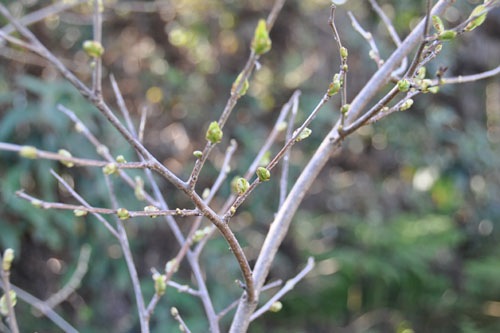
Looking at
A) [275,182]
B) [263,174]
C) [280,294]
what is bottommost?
[275,182]

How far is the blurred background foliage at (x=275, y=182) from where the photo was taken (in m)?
1.94

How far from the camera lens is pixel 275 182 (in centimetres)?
227

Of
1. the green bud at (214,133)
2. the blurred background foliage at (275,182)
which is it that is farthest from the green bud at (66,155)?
the blurred background foliage at (275,182)

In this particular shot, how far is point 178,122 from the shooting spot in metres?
2.38

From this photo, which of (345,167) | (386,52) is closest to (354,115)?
(386,52)

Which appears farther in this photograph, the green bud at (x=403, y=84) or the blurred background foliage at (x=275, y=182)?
the blurred background foliage at (x=275, y=182)

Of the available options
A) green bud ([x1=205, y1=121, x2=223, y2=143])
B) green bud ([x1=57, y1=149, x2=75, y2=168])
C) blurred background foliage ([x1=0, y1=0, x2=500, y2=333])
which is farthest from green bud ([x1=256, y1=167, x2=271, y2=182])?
blurred background foliage ([x1=0, y1=0, x2=500, y2=333])

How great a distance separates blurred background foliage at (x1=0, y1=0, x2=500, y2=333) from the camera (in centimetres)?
194

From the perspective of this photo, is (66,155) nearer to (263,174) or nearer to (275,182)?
(263,174)

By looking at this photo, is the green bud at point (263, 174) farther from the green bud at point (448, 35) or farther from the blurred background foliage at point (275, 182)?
the blurred background foliage at point (275, 182)

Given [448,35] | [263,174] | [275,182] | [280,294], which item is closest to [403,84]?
[448,35]

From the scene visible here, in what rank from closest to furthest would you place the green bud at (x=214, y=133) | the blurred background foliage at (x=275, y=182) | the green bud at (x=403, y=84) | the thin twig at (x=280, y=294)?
the green bud at (x=214, y=133) < the green bud at (x=403, y=84) < the thin twig at (x=280, y=294) < the blurred background foliage at (x=275, y=182)

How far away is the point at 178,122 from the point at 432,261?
1.45 metres

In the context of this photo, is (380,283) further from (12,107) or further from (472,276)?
(12,107)
